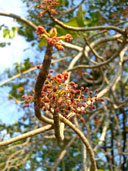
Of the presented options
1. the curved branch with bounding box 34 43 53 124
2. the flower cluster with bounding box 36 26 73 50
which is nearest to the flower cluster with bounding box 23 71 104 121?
the curved branch with bounding box 34 43 53 124

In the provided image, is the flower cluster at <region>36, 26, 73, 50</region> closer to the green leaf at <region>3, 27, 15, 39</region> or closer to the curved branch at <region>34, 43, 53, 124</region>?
the curved branch at <region>34, 43, 53, 124</region>

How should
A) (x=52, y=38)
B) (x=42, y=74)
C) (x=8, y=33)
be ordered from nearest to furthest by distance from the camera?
(x=52, y=38) < (x=42, y=74) < (x=8, y=33)

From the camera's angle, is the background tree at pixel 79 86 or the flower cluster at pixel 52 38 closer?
the flower cluster at pixel 52 38

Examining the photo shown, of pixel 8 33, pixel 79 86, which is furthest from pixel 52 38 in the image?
pixel 79 86

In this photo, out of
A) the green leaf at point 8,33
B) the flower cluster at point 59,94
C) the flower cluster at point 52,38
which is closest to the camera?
the flower cluster at point 52,38

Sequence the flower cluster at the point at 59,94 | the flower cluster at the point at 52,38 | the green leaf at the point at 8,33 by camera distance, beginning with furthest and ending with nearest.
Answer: the green leaf at the point at 8,33, the flower cluster at the point at 59,94, the flower cluster at the point at 52,38

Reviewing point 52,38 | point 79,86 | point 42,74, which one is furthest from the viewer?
point 79,86

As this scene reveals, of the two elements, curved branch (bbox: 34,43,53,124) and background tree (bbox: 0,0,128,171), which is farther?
background tree (bbox: 0,0,128,171)

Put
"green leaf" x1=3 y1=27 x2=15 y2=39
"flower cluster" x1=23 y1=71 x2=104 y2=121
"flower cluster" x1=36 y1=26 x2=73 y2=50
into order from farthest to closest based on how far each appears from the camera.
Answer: "green leaf" x1=3 y1=27 x2=15 y2=39, "flower cluster" x1=23 y1=71 x2=104 y2=121, "flower cluster" x1=36 y1=26 x2=73 y2=50

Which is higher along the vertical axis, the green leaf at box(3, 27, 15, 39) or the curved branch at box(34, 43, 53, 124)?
the green leaf at box(3, 27, 15, 39)

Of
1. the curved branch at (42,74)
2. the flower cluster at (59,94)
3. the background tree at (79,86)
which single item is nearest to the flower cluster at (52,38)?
the curved branch at (42,74)

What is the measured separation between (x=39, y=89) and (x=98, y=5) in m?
3.79

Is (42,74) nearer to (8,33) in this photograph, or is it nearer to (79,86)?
(8,33)

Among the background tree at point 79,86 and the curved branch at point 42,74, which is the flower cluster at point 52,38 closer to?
the curved branch at point 42,74
